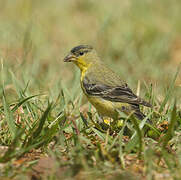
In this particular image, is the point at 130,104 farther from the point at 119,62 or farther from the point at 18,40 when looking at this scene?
the point at 18,40

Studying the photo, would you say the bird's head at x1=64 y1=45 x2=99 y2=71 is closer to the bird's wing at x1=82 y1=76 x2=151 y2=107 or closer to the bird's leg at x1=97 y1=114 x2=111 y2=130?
the bird's wing at x1=82 y1=76 x2=151 y2=107

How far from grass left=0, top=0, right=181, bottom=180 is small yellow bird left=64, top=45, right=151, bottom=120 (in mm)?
188

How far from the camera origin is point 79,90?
6031 mm

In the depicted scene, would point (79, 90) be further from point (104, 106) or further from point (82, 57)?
point (104, 106)

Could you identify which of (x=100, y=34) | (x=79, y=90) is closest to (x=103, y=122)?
(x=79, y=90)

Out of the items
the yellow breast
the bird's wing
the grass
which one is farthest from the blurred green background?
the yellow breast

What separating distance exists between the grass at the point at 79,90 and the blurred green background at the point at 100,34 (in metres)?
0.02

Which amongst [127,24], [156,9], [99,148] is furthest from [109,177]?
[156,9]

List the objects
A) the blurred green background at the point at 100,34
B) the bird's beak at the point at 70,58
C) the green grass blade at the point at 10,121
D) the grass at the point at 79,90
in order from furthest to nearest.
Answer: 1. the blurred green background at the point at 100,34
2. the bird's beak at the point at 70,58
3. the green grass blade at the point at 10,121
4. the grass at the point at 79,90

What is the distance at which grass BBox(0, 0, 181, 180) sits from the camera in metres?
3.35

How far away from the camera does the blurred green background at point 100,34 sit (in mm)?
8094

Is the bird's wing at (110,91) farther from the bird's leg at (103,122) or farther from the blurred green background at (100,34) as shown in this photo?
the blurred green background at (100,34)

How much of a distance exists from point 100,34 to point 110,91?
3.91 meters

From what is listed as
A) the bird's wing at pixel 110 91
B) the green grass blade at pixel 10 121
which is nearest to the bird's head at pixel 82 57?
the bird's wing at pixel 110 91
